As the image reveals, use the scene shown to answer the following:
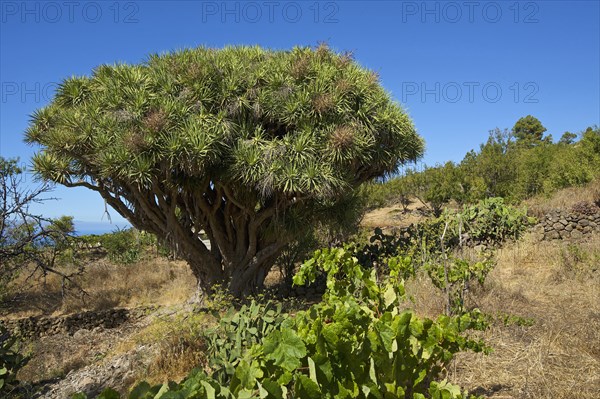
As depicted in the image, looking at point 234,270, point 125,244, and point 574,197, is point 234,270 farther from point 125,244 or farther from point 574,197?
point 574,197

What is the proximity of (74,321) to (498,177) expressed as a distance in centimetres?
1861

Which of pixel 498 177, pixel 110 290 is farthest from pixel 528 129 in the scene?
pixel 110 290

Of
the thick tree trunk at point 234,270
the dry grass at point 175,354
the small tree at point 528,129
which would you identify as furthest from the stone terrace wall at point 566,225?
the small tree at point 528,129

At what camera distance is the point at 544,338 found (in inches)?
150

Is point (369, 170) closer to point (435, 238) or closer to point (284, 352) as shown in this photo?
point (435, 238)

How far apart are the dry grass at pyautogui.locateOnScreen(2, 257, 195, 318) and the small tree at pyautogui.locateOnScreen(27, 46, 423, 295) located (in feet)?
9.16

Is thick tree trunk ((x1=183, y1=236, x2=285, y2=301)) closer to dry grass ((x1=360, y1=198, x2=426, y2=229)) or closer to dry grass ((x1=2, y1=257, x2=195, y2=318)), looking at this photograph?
dry grass ((x1=2, y1=257, x2=195, y2=318))

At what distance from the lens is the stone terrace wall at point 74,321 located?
868 cm

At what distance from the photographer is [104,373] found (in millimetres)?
4875

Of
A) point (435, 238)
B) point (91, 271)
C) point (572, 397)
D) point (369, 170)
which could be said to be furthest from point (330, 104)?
point (91, 271)

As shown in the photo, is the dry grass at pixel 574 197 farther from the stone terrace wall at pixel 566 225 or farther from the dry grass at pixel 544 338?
the dry grass at pixel 544 338

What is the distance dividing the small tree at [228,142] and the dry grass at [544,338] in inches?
106

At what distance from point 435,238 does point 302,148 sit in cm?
378

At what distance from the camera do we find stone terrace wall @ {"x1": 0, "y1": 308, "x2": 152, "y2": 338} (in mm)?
8677
